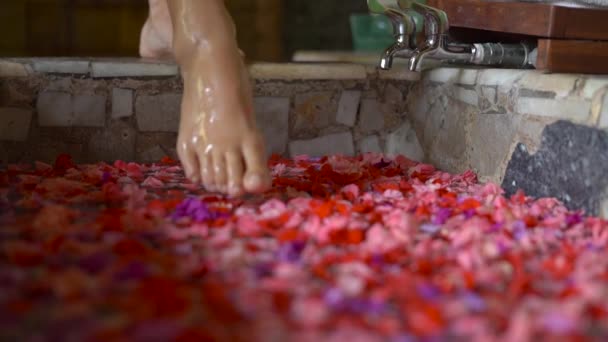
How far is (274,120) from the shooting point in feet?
5.89

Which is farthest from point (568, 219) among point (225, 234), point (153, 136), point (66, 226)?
point (153, 136)

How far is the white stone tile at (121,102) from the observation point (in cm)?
169

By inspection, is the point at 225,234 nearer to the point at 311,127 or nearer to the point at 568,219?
the point at 568,219

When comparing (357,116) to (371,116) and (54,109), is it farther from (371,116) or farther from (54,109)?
(54,109)

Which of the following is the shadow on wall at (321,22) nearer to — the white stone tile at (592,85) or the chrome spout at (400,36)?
the chrome spout at (400,36)

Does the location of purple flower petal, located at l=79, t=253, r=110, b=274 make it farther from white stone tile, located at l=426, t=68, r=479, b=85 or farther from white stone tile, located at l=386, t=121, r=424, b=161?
white stone tile, located at l=386, t=121, r=424, b=161

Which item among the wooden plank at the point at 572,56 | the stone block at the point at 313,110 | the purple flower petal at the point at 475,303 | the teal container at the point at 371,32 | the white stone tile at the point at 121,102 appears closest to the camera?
the purple flower petal at the point at 475,303

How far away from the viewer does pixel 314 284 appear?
0.85m

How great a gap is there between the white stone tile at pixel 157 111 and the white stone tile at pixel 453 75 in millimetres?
634

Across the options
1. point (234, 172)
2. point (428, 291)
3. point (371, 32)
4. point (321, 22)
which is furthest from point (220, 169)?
point (321, 22)

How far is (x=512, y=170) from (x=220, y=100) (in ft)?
2.02

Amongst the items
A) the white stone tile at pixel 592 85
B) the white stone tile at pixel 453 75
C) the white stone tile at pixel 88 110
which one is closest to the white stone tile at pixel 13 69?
the white stone tile at pixel 88 110

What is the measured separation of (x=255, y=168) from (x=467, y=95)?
2.09 feet

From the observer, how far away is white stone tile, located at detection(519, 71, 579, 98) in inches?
50.2
